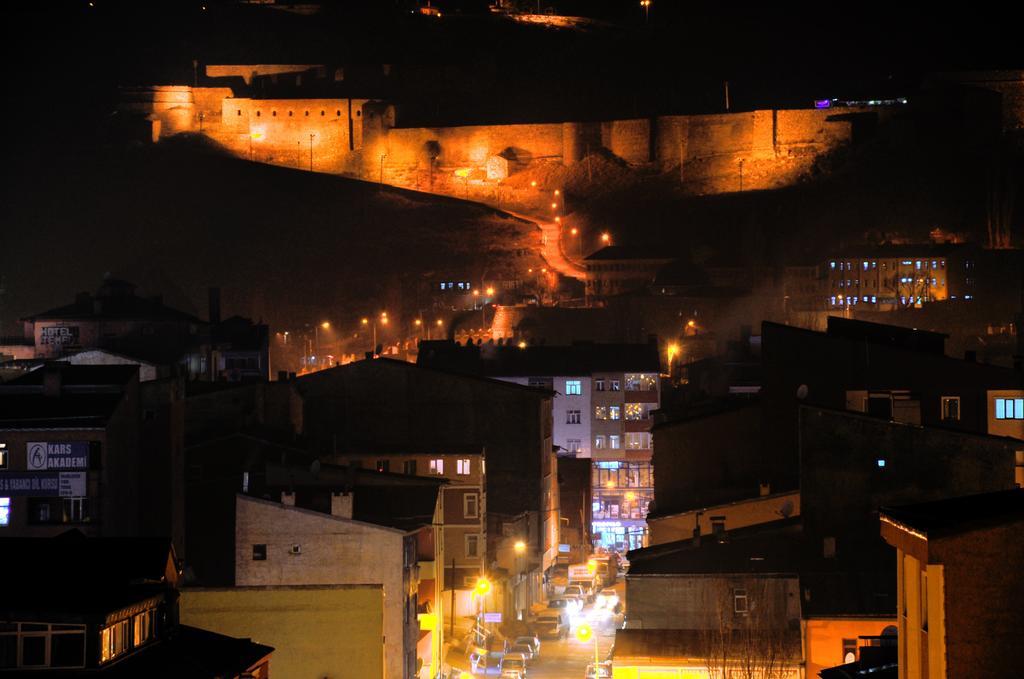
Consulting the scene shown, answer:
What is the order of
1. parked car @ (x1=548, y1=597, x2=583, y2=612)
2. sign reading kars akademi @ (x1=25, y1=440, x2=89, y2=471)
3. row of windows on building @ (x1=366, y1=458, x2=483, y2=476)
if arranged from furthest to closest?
parked car @ (x1=548, y1=597, x2=583, y2=612), row of windows on building @ (x1=366, y1=458, x2=483, y2=476), sign reading kars akademi @ (x1=25, y1=440, x2=89, y2=471)

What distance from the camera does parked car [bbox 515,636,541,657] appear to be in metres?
38.2

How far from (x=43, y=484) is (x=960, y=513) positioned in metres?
24.0

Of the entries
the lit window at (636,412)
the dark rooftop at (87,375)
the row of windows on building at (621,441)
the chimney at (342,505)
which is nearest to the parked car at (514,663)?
the chimney at (342,505)

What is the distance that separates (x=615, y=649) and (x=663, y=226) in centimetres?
8373

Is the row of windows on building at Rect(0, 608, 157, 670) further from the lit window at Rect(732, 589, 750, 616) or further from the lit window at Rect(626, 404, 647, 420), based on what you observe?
the lit window at Rect(626, 404, 647, 420)

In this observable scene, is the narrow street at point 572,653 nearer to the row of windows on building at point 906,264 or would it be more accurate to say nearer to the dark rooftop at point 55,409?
the dark rooftop at point 55,409

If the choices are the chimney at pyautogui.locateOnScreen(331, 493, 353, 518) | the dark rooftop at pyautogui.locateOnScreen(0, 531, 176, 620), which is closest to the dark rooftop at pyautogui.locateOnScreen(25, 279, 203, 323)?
the chimney at pyautogui.locateOnScreen(331, 493, 353, 518)

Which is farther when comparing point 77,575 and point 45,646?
point 77,575

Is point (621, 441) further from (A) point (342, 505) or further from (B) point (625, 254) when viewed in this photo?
(B) point (625, 254)

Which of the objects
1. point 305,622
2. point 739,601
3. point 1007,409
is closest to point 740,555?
point 739,601

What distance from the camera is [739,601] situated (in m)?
28.4

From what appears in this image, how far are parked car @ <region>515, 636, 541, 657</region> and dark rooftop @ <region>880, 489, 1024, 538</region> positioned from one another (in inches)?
867

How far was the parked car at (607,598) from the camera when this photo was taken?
44.5 m

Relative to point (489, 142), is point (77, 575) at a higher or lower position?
lower
